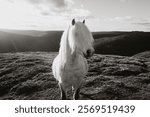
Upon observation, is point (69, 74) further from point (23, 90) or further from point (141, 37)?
point (141, 37)

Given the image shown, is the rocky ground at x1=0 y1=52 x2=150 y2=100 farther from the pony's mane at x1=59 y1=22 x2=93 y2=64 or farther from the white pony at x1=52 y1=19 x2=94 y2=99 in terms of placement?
the pony's mane at x1=59 y1=22 x2=93 y2=64

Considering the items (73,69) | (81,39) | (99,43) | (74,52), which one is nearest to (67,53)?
(74,52)

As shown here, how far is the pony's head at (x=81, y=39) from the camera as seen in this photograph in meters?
5.22

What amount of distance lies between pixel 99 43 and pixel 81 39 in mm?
55562

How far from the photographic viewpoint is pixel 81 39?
5.32 m

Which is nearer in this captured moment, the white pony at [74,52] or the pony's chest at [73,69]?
the white pony at [74,52]

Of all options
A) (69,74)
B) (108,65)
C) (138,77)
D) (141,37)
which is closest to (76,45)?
(69,74)

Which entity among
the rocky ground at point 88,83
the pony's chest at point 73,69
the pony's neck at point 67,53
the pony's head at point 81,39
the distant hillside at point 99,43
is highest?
the pony's head at point 81,39

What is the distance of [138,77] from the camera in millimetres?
12133

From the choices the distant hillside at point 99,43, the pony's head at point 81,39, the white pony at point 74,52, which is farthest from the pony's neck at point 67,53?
the distant hillside at point 99,43

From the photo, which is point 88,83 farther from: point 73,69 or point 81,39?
point 81,39

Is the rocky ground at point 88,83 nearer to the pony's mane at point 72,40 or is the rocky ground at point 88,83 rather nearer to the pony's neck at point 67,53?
the pony's neck at point 67,53

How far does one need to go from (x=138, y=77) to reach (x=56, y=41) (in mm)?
59920

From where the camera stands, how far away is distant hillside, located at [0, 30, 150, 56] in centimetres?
5345
